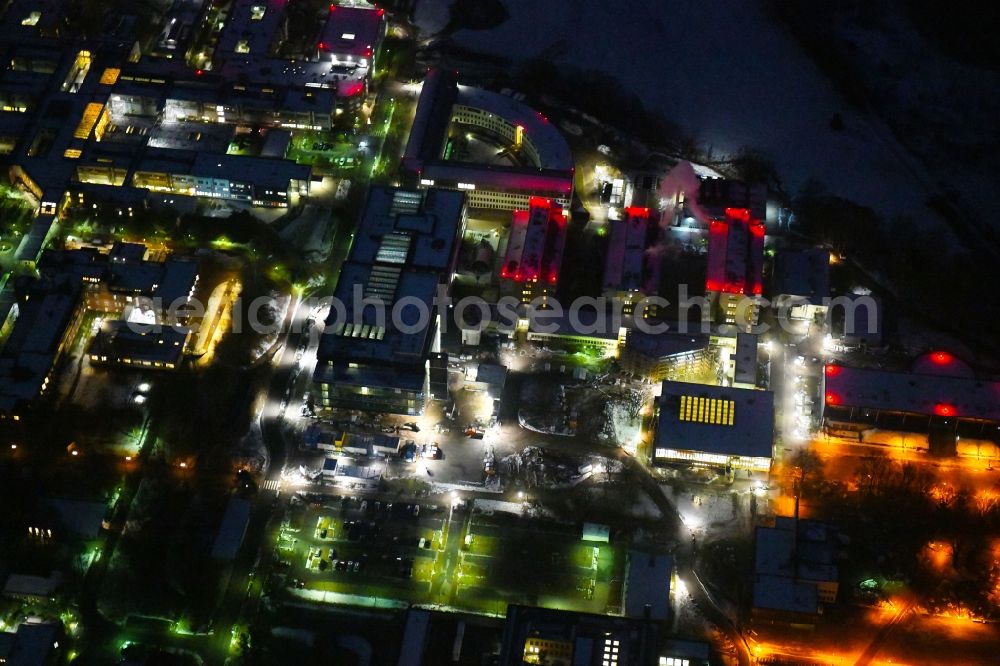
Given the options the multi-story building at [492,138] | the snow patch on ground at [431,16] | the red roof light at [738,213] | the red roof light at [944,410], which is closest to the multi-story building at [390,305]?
the multi-story building at [492,138]

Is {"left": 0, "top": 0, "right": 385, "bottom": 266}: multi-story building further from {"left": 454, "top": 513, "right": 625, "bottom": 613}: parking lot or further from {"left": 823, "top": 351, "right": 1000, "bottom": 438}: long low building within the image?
{"left": 823, "top": 351, "right": 1000, "bottom": 438}: long low building

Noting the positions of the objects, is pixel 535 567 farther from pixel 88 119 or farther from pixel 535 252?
pixel 88 119

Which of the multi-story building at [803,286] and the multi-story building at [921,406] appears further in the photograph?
the multi-story building at [803,286]

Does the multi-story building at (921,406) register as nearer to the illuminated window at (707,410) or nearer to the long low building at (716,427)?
the long low building at (716,427)

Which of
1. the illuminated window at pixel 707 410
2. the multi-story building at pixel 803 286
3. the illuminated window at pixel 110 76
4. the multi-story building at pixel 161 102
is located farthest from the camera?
the illuminated window at pixel 110 76

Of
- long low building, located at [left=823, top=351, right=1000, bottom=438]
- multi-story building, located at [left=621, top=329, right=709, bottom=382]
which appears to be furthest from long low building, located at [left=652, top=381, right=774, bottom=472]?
long low building, located at [left=823, top=351, right=1000, bottom=438]

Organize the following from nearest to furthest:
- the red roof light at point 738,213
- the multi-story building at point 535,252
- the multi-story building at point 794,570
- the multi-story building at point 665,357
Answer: the multi-story building at point 794,570, the multi-story building at point 665,357, the multi-story building at point 535,252, the red roof light at point 738,213

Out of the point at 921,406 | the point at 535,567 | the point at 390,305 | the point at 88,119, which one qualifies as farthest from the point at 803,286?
the point at 88,119

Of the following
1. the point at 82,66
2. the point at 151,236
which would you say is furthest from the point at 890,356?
the point at 82,66
